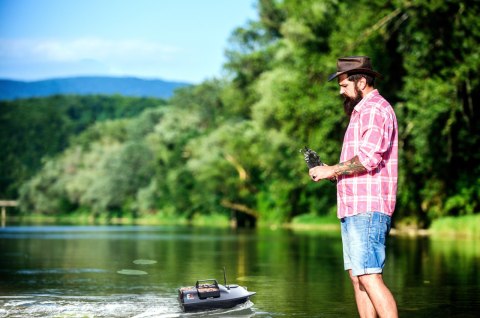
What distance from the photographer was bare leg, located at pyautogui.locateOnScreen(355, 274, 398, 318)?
5957 millimetres

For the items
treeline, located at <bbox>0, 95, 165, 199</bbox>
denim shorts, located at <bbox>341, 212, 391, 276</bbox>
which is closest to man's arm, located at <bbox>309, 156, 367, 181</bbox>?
denim shorts, located at <bbox>341, 212, 391, 276</bbox>

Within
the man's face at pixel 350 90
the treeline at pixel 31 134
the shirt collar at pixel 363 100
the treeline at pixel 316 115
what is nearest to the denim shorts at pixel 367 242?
the shirt collar at pixel 363 100

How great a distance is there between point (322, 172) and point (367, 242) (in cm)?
58

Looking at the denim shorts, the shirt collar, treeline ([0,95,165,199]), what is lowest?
the denim shorts

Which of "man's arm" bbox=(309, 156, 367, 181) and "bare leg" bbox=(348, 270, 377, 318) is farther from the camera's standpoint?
"bare leg" bbox=(348, 270, 377, 318)

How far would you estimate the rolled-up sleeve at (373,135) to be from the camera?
609 centimetres

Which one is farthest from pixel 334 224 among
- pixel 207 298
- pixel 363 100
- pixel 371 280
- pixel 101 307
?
pixel 371 280

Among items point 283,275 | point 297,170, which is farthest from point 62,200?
point 283,275

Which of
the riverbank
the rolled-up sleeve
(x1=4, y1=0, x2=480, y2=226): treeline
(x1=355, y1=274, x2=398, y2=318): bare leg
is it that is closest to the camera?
(x1=355, y1=274, x2=398, y2=318): bare leg

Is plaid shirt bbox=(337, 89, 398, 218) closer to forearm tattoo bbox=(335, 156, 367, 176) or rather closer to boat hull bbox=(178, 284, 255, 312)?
forearm tattoo bbox=(335, 156, 367, 176)

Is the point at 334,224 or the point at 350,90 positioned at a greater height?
the point at 350,90

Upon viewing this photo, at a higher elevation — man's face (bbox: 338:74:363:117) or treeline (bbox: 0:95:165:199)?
treeline (bbox: 0:95:165:199)

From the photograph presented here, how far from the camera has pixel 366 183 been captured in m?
6.16

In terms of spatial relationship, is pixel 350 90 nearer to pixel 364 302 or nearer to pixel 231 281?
pixel 364 302
